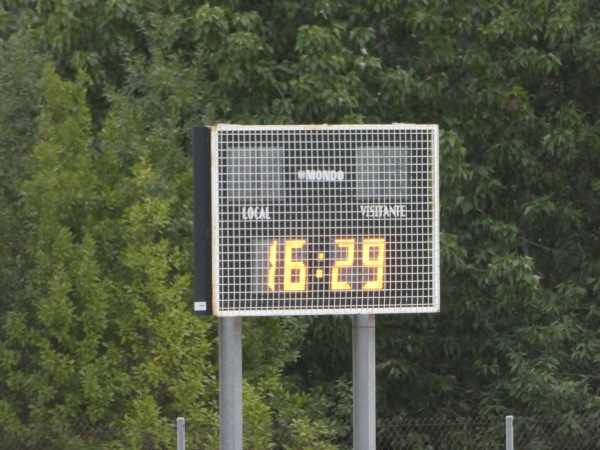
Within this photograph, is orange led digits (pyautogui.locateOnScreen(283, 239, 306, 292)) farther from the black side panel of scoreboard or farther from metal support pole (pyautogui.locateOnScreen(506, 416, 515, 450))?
metal support pole (pyautogui.locateOnScreen(506, 416, 515, 450))

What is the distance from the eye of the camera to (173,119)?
40.5 feet

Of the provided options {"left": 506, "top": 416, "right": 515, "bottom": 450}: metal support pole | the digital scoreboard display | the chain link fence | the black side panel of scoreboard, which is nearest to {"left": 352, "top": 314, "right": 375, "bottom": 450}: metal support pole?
the digital scoreboard display

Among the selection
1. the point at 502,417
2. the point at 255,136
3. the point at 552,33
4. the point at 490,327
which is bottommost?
the point at 502,417

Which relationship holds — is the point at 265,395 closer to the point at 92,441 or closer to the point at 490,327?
the point at 92,441

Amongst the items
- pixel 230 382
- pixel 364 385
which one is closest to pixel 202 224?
pixel 230 382

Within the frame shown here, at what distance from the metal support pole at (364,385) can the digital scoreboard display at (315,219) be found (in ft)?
1.41

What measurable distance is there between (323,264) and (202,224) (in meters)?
0.73

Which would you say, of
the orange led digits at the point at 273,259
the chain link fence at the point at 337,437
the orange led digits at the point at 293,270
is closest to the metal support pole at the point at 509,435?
the chain link fence at the point at 337,437

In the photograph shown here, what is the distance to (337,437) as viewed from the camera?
1262 cm

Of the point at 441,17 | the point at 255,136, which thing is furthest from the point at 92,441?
the point at 441,17

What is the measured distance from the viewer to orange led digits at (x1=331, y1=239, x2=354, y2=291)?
23.7 ft

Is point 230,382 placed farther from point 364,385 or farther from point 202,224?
point 202,224

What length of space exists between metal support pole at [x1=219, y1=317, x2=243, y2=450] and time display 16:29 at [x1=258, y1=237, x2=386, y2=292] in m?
0.45

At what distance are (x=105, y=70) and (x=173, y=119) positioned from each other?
1.91 meters
